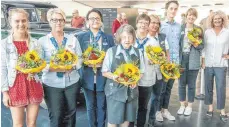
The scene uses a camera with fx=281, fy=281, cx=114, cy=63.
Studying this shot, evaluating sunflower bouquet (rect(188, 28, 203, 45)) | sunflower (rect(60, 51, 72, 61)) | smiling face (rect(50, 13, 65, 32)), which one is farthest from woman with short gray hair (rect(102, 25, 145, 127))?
→ sunflower bouquet (rect(188, 28, 203, 45))

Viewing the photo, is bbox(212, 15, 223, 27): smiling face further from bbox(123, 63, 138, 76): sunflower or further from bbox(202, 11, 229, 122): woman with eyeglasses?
bbox(123, 63, 138, 76): sunflower

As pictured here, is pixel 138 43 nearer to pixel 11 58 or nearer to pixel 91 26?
pixel 91 26

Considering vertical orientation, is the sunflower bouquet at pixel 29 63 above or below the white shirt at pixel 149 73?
above

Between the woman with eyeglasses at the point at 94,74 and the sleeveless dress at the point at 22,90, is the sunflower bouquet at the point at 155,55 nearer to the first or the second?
the woman with eyeglasses at the point at 94,74

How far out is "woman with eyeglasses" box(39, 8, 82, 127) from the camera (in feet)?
8.75

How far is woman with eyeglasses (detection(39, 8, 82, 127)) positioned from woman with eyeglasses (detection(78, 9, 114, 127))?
0.19 metres

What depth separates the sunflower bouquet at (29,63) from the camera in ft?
7.93

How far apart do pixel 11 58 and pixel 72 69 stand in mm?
572

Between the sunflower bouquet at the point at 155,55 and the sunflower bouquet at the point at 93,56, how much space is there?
532mm

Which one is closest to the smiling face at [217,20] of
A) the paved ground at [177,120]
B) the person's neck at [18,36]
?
the paved ground at [177,120]

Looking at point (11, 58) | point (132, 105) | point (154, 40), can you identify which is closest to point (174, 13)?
point (154, 40)

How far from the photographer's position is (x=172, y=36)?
12.5ft

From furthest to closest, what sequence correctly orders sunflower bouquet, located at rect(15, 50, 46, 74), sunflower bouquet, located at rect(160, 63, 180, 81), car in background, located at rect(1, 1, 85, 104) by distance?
car in background, located at rect(1, 1, 85, 104) < sunflower bouquet, located at rect(160, 63, 180, 81) < sunflower bouquet, located at rect(15, 50, 46, 74)

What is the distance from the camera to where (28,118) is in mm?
2629
